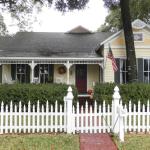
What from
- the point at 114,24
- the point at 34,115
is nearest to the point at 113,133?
the point at 34,115

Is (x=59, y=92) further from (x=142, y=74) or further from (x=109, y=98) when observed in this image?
(x=142, y=74)

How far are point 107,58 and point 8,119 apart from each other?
494 inches

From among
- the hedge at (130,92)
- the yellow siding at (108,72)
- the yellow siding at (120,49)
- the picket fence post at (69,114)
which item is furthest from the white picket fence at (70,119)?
the yellow siding at (120,49)

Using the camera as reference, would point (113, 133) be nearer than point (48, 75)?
Yes

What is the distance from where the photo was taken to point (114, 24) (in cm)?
5209

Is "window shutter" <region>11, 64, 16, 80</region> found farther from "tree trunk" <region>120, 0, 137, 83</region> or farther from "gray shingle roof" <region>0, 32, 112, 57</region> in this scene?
"tree trunk" <region>120, 0, 137, 83</region>

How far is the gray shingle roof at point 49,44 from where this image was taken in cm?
2714

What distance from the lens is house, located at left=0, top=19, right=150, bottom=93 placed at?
81.6ft

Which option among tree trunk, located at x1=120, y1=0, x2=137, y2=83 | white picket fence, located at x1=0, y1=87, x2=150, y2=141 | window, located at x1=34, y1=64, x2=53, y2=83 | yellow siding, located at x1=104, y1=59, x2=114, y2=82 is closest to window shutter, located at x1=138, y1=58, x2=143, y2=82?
yellow siding, located at x1=104, y1=59, x2=114, y2=82

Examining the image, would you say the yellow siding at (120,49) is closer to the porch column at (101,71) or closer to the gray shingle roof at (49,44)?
the porch column at (101,71)

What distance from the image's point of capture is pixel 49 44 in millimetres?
29812

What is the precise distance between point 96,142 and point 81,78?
16.7 meters

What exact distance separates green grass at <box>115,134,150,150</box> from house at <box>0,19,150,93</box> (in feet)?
42.4

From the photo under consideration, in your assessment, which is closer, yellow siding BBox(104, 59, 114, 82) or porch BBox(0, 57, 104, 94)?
yellow siding BBox(104, 59, 114, 82)
